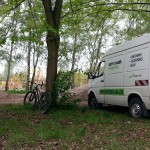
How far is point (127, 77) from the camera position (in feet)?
33.7

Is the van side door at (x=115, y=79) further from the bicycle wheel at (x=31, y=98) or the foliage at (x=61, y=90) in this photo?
the bicycle wheel at (x=31, y=98)

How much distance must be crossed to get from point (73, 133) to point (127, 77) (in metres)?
3.68

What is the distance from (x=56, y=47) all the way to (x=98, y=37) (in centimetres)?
2029

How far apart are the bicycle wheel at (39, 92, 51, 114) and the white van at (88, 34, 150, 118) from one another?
7.73 ft

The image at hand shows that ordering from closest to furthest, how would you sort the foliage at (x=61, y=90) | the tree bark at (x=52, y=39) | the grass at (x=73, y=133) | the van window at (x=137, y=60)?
the grass at (x=73, y=133)
the van window at (x=137, y=60)
the tree bark at (x=52, y=39)
the foliage at (x=61, y=90)

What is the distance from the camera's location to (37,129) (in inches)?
308

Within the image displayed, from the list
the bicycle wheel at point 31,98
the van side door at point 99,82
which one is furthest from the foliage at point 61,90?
the van side door at point 99,82

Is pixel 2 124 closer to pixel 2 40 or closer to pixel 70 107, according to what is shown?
pixel 2 40

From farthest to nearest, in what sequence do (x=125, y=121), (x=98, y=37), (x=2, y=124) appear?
(x=98, y=37) < (x=125, y=121) < (x=2, y=124)

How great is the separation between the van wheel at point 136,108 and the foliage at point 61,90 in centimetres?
279

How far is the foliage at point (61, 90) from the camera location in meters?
11.8

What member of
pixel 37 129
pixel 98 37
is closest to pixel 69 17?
pixel 37 129

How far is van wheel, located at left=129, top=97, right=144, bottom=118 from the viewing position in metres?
9.71

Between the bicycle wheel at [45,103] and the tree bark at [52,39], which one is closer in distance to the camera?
the bicycle wheel at [45,103]
